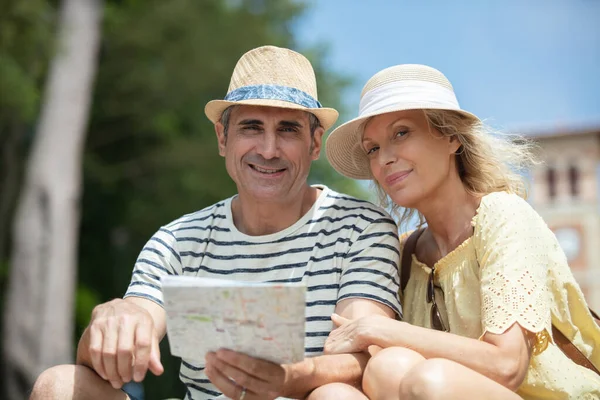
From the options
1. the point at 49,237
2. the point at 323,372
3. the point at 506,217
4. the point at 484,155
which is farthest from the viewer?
the point at 49,237

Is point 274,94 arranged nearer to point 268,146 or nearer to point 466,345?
point 268,146

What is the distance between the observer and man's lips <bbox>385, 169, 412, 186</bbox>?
286 centimetres

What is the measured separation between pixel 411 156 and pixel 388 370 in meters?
0.91

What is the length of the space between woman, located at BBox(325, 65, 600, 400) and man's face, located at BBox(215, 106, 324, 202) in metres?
0.21

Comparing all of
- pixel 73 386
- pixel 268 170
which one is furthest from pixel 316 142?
pixel 73 386

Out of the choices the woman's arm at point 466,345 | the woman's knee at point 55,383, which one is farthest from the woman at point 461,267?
the woman's knee at point 55,383

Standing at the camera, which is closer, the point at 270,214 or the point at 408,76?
the point at 408,76

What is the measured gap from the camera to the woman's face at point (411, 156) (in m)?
2.85

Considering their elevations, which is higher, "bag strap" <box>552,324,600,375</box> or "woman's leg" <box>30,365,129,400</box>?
"bag strap" <box>552,324,600,375</box>

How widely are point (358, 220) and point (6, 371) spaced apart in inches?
345

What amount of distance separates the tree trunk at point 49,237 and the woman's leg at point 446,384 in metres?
8.86

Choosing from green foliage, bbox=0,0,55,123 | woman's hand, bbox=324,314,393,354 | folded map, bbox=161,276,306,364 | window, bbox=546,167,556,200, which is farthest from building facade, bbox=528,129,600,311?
folded map, bbox=161,276,306,364

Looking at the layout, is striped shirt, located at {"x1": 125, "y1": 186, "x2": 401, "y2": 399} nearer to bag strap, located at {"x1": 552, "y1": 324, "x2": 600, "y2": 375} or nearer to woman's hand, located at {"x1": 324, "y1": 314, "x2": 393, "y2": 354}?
woman's hand, located at {"x1": 324, "y1": 314, "x2": 393, "y2": 354}

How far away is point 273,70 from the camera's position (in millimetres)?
3162
